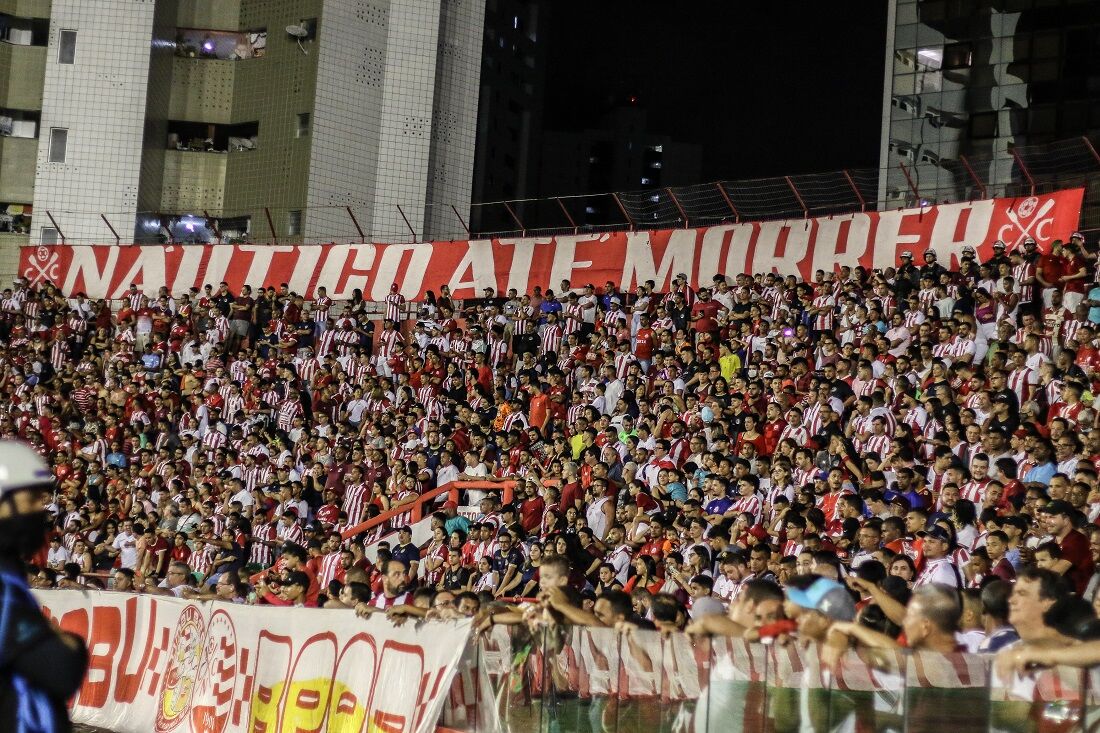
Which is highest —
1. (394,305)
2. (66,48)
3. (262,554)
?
(66,48)

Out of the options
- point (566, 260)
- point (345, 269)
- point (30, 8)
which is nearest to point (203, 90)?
point (30, 8)

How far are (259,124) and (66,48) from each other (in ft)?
18.5

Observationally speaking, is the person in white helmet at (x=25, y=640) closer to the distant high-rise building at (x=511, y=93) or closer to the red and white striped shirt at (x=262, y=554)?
the red and white striped shirt at (x=262, y=554)

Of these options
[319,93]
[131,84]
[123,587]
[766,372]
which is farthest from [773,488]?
[131,84]

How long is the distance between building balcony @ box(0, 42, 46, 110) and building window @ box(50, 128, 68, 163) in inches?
101

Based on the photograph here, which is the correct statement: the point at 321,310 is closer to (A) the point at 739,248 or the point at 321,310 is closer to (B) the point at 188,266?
(B) the point at 188,266

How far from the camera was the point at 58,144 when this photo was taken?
126 ft

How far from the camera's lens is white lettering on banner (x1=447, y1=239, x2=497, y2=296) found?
26500mm

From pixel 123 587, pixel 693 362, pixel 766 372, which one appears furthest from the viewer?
pixel 693 362

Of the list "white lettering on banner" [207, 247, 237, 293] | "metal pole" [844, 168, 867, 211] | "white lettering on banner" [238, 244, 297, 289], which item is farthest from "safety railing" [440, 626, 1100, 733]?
"white lettering on banner" [207, 247, 237, 293]

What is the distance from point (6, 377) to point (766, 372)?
16.1 metres

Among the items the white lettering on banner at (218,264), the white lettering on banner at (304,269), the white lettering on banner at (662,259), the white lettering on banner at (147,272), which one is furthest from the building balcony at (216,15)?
the white lettering on banner at (662,259)

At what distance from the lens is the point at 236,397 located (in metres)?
24.0

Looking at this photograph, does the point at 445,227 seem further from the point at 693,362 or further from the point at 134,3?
the point at 693,362
